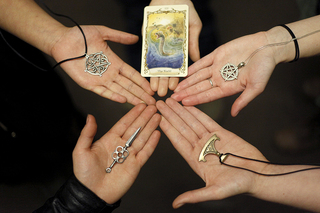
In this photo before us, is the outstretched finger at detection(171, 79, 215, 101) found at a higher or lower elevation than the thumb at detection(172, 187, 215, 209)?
higher

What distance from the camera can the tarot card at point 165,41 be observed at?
68.4 inches

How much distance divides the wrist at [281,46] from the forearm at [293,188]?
821 mm

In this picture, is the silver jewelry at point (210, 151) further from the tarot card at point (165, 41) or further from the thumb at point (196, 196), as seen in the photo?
the tarot card at point (165, 41)

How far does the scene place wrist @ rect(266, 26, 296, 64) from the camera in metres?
1.57

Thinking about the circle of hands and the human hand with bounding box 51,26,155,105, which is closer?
the circle of hands

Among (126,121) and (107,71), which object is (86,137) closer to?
(126,121)

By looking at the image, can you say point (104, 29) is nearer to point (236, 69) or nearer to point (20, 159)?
point (236, 69)

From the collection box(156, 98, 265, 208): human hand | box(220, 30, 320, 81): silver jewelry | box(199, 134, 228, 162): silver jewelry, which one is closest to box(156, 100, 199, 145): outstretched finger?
box(156, 98, 265, 208): human hand

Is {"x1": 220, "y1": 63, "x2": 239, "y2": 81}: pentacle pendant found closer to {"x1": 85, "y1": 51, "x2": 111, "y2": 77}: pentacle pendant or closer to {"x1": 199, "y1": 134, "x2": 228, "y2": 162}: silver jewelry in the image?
{"x1": 199, "y1": 134, "x2": 228, "y2": 162}: silver jewelry

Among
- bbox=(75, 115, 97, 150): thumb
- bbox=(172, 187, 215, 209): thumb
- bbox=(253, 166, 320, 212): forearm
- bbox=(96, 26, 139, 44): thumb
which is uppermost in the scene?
bbox=(96, 26, 139, 44): thumb

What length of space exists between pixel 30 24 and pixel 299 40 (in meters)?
2.26

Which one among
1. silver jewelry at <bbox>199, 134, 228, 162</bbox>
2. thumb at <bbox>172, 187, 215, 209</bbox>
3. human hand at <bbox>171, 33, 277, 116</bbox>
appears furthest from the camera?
human hand at <bbox>171, 33, 277, 116</bbox>

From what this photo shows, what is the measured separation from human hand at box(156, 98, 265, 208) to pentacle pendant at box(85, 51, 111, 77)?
54 cm

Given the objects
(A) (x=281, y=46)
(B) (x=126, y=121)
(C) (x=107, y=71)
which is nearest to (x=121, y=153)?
(B) (x=126, y=121)
